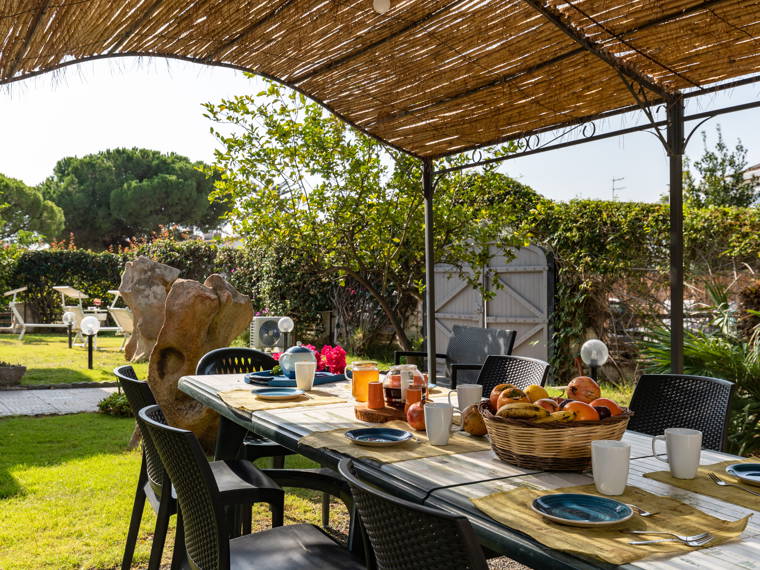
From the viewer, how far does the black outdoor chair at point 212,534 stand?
5.34 ft

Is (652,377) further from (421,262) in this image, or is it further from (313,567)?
(421,262)

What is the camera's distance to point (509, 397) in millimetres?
1796

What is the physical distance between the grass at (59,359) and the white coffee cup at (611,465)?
7293mm

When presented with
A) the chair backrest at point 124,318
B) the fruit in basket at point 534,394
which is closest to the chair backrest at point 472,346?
the fruit in basket at point 534,394

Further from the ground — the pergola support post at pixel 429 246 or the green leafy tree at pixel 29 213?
the green leafy tree at pixel 29 213

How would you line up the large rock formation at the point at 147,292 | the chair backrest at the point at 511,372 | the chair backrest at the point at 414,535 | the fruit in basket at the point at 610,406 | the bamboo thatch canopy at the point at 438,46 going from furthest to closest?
the large rock formation at the point at 147,292 < the chair backrest at the point at 511,372 < the bamboo thatch canopy at the point at 438,46 < the fruit in basket at the point at 610,406 < the chair backrest at the point at 414,535

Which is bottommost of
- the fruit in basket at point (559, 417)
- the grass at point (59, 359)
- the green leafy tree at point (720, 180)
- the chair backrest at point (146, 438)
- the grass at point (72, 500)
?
the grass at point (72, 500)

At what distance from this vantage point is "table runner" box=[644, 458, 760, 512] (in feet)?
4.81

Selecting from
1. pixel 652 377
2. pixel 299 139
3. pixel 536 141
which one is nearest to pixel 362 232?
pixel 299 139

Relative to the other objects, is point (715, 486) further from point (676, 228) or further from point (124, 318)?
point (124, 318)

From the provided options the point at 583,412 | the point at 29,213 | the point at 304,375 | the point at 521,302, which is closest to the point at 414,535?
the point at 583,412

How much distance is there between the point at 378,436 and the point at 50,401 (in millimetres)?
5781

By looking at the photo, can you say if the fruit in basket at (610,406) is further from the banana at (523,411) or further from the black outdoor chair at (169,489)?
the black outdoor chair at (169,489)

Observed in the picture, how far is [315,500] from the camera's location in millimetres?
3797
